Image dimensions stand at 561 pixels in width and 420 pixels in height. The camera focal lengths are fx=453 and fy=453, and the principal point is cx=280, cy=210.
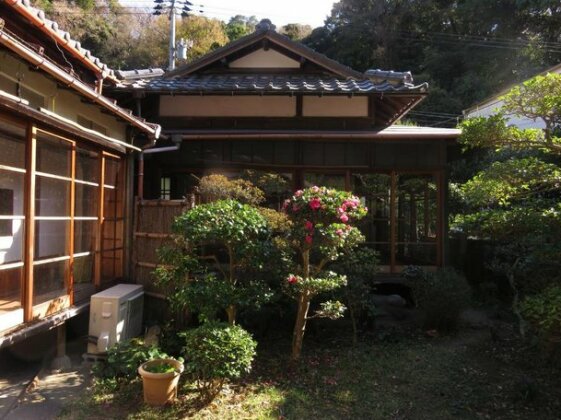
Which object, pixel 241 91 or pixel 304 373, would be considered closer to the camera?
pixel 304 373

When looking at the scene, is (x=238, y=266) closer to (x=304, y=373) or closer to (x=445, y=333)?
(x=304, y=373)

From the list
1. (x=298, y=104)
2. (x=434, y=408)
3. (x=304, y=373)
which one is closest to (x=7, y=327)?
(x=304, y=373)

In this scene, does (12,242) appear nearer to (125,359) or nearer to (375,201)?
(125,359)

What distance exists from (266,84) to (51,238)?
5680mm

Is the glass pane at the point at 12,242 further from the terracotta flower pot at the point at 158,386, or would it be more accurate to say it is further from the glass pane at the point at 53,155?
the terracotta flower pot at the point at 158,386

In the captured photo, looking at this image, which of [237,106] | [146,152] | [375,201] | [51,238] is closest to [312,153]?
[375,201]

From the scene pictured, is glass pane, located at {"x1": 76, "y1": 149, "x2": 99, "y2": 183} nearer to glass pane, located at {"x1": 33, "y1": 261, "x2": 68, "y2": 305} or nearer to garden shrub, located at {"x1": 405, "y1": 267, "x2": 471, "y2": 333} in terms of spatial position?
glass pane, located at {"x1": 33, "y1": 261, "x2": 68, "y2": 305}

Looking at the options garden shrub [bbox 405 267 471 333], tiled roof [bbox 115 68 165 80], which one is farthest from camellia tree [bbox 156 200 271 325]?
tiled roof [bbox 115 68 165 80]

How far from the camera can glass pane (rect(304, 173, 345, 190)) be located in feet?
31.2

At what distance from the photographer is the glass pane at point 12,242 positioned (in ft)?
15.7

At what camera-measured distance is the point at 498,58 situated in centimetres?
2705

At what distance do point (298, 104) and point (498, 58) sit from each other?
22357mm

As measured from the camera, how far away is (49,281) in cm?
550

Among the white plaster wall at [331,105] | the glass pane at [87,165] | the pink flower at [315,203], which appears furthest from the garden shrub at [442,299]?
the glass pane at [87,165]
